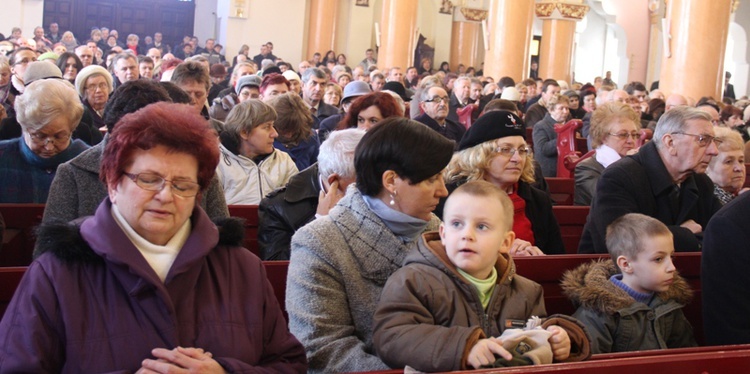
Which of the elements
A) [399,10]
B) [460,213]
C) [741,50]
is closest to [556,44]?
[399,10]

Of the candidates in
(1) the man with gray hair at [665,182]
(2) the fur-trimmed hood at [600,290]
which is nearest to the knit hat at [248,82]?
(1) the man with gray hair at [665,182]

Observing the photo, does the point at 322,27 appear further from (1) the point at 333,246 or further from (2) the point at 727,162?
(1) the point at 333,246

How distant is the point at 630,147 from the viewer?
6336 millimetres

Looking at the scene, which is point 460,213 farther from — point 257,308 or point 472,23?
point 472,23

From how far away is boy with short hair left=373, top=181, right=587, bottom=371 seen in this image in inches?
105

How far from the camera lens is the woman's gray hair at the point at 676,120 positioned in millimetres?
4773

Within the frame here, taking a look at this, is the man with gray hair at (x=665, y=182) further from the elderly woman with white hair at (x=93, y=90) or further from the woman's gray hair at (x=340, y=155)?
the elderly woman with white hair at (x=93, y=90)

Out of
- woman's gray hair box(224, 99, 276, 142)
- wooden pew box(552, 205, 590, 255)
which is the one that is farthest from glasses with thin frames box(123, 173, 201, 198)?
wooden pew box(552, 205, 590, 255)

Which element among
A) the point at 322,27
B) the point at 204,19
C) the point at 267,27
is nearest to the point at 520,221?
the point at 322,27

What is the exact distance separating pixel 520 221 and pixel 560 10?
58.1 feet

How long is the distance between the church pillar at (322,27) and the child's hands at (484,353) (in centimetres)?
2599

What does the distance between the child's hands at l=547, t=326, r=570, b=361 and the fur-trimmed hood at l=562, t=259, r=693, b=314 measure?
0.94 m

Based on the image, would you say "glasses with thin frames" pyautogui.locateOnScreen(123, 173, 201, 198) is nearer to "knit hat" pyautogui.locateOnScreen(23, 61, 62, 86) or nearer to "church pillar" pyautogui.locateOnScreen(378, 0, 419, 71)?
"knit hat" pyautogui.locateOnScreen(23, 61, 62, 86)

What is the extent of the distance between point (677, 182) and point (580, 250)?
63 cm
